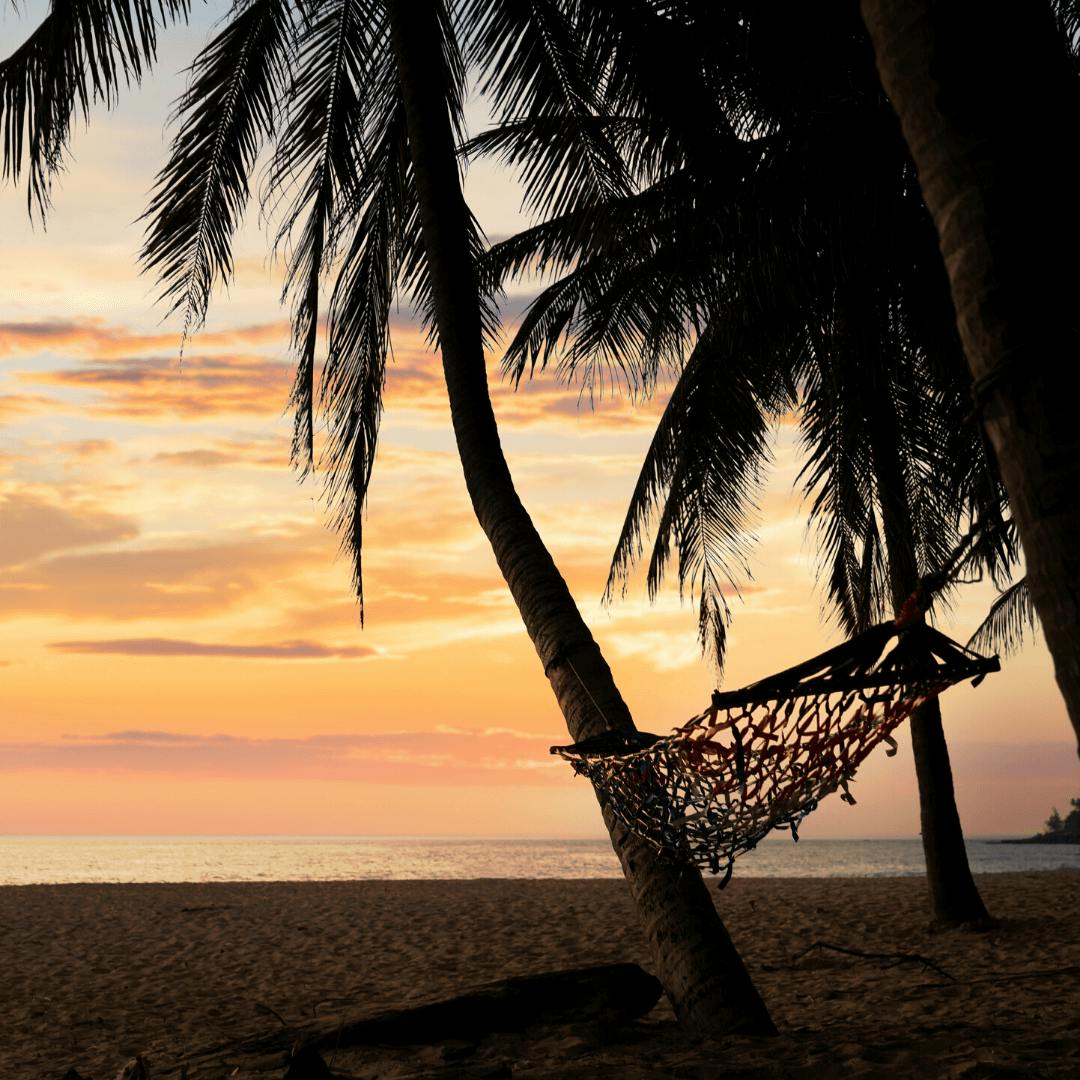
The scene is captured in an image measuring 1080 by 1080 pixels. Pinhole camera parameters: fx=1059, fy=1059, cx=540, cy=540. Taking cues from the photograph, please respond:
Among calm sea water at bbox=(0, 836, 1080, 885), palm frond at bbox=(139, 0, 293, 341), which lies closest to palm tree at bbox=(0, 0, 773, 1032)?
palm frond at bbox=(139, 0, 293, 341)

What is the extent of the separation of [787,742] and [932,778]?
14.6 ft

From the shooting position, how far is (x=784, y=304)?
23.4ft

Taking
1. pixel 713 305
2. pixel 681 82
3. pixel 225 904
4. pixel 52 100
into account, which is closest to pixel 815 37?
pixel 681 82

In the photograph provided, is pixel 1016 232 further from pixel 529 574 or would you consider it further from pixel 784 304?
pixel 784 304

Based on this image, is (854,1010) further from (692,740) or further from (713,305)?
(713,305)

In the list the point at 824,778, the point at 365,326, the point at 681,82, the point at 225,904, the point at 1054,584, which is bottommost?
the point at 225,904

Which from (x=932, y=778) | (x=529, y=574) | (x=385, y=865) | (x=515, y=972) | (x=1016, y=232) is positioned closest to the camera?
(x=1016, y=232)

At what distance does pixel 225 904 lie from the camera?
11383mm

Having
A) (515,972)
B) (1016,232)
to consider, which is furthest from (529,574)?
(515,972)

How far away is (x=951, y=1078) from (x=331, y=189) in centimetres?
548

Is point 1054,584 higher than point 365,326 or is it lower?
lower

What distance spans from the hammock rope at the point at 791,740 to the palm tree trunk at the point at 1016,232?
3.75ft

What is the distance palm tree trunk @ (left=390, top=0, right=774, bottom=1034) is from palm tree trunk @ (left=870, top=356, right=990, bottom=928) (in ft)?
11.2

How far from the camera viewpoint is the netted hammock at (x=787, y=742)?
3219 millimetres
